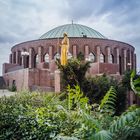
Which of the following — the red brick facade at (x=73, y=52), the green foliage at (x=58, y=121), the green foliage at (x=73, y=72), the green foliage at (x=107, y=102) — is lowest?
the green foliage at (x=58, y=121)

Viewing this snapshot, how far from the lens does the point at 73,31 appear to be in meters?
56.3

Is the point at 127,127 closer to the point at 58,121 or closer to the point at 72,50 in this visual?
the point at 58,121

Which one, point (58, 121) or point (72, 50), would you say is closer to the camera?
point (58, 121)

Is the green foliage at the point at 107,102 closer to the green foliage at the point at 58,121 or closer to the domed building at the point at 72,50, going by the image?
the green foliage at the point at 58,121

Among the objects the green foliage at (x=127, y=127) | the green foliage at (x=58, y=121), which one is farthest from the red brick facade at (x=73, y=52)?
the green foliage at (x=127, y=127)

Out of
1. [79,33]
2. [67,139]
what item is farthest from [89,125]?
[79,33]

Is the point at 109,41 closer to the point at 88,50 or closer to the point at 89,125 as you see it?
the point at 88,50

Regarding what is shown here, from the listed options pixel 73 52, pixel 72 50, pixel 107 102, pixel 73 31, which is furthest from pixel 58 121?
pixel 73 31

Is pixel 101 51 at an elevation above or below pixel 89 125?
above

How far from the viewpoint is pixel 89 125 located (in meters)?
5.29

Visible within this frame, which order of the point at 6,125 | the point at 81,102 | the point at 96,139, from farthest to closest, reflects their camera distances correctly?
the point at 6,125 → the point at 81,102 → the point at 96,139

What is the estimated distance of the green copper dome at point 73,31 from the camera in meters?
55.4

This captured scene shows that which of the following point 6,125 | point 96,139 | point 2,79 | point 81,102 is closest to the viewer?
point 96,139

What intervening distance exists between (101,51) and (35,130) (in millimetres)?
46616
